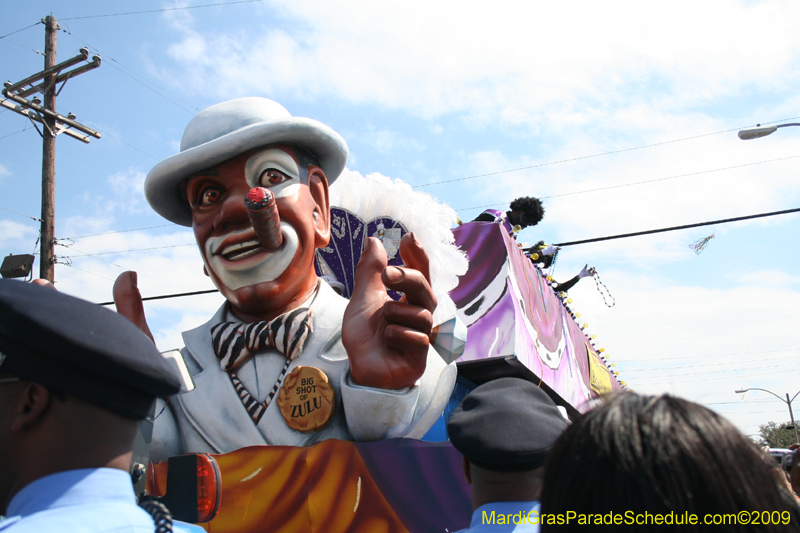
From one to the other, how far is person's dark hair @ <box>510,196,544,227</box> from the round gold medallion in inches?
200

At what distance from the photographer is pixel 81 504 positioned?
99 cm

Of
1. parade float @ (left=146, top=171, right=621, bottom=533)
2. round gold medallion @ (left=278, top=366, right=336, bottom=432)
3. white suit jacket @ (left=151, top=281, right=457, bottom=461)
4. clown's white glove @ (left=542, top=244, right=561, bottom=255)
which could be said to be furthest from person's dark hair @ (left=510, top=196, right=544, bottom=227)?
round gold medallion @ (left=278, top=366, right=336, bottom=432)

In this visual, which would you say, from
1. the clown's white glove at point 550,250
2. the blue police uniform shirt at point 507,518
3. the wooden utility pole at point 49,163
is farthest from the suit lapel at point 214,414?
the wooden utility pole at point 49,163

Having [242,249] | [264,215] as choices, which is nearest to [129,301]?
[242,249]

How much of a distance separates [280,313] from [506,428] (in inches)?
81.3

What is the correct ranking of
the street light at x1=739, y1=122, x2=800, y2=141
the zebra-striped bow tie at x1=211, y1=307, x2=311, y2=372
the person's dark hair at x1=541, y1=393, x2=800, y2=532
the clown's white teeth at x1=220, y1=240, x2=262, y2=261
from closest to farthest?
the person's dark hair at x1=541, y1=393, x2=800, y2=532
the zebra-striped bow tie at x1=211, y1=307, x2=311, y2=372
the clown's white teeth at x1=220, y1=240, x2=262, y2=261
the street light at x1=739, y1=122, x2=800, y2=141

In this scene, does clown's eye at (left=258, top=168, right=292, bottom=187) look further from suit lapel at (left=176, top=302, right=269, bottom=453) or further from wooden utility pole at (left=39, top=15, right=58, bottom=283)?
wooden utility pole at (left=39, top=15, right=58, bottom=283)

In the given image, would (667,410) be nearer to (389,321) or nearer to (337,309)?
(389,321)

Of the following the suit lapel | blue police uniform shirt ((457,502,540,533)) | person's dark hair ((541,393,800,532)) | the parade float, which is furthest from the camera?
the suit lapel

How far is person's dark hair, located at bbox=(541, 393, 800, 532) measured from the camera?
2.54 ft

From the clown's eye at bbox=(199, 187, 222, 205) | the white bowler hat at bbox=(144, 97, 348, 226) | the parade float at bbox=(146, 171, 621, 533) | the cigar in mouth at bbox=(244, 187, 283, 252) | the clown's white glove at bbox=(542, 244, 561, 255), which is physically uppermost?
the white bowler hat at bbox=(144, 97, 348, 226)

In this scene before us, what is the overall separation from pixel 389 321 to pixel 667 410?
2035 millimetres

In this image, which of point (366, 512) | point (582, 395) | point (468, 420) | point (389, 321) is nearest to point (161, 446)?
point (366, 512)

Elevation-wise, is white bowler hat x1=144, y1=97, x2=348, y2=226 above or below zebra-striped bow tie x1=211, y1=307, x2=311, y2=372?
above
